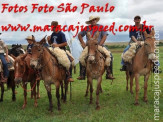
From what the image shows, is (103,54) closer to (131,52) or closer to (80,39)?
(80,39)

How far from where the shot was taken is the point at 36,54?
21.1 feet

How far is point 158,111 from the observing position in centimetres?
681

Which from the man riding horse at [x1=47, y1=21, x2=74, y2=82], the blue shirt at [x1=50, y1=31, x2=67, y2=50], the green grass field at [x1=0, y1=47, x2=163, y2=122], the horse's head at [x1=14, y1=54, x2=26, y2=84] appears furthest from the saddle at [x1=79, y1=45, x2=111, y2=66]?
the horse's head at [x1=14, y1=54, x2=26, y2=84]

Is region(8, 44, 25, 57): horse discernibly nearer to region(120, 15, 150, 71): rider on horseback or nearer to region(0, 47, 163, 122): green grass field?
region(0, 47, 163, 122): green grass field

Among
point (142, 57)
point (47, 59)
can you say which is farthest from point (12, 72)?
point (142, 57)

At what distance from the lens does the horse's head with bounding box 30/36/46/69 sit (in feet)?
20.5

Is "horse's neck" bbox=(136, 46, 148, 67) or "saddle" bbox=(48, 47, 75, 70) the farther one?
"horse's neck" bbox=(136, 46, 148, 67)

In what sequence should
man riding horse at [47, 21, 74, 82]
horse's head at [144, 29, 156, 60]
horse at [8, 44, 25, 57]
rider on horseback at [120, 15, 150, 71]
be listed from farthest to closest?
horse at [8, 44, 25, 57], rider on horseback at [120, 15, 150, 71], man riding horse at [47, 21, 74, 82], horse's head at [144, 29, 156, 60]

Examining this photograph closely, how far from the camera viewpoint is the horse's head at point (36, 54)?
6262 millimetres

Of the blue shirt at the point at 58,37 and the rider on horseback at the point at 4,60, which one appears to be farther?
the rider on horseback at the point at 4,60

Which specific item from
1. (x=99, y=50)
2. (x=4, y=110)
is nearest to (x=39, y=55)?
(x=99, y=50)

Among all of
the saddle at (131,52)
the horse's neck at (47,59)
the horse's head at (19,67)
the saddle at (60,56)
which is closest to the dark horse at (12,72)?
the horse's head at (19,67)

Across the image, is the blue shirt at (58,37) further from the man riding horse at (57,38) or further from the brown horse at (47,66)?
the brown horse at (47,66)

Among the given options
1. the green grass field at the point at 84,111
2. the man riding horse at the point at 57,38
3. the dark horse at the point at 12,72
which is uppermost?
the man riding horse at the point at 57,38
